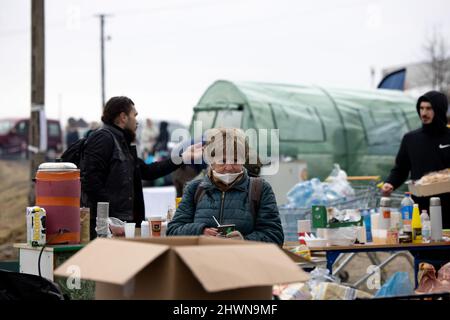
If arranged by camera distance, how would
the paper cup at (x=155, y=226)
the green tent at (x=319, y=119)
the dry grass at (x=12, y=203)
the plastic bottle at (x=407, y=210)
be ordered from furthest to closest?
the green tent at (x=319, y=119)
the dry grass at (x=12, y=203)
the plastic bottle at (x=407, y=210)
the paper cup at (x=155, y=226)

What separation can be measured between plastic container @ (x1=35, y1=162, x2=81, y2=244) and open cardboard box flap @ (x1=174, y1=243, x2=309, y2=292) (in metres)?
2.91

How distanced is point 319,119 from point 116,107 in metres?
12.2

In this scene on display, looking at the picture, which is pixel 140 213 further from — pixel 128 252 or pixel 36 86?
pixel 36 86

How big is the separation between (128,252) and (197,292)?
28cm

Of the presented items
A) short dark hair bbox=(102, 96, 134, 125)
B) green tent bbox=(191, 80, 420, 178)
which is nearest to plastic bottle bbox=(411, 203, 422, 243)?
short dark hair bbox=(102, 96, 134, 125)

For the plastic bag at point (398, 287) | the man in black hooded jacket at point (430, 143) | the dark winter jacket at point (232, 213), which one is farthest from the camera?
the man in black hooded jacket at point (430, 143)

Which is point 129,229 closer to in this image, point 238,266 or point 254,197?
point 254,197

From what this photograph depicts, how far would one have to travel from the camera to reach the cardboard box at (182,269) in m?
2.88

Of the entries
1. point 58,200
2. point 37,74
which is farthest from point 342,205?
point 37,74

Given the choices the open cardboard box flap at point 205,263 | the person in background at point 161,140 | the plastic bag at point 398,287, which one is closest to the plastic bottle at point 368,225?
the plastic bag at point 398,287

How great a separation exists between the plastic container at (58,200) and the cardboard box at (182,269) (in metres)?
2.70

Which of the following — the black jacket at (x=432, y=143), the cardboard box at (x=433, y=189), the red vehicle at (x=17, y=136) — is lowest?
the cardboard box at (x=433, y=189)

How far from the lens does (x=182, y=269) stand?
117 inches

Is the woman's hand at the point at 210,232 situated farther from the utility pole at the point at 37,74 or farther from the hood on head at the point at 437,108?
the utility pole at the point at 37,74
